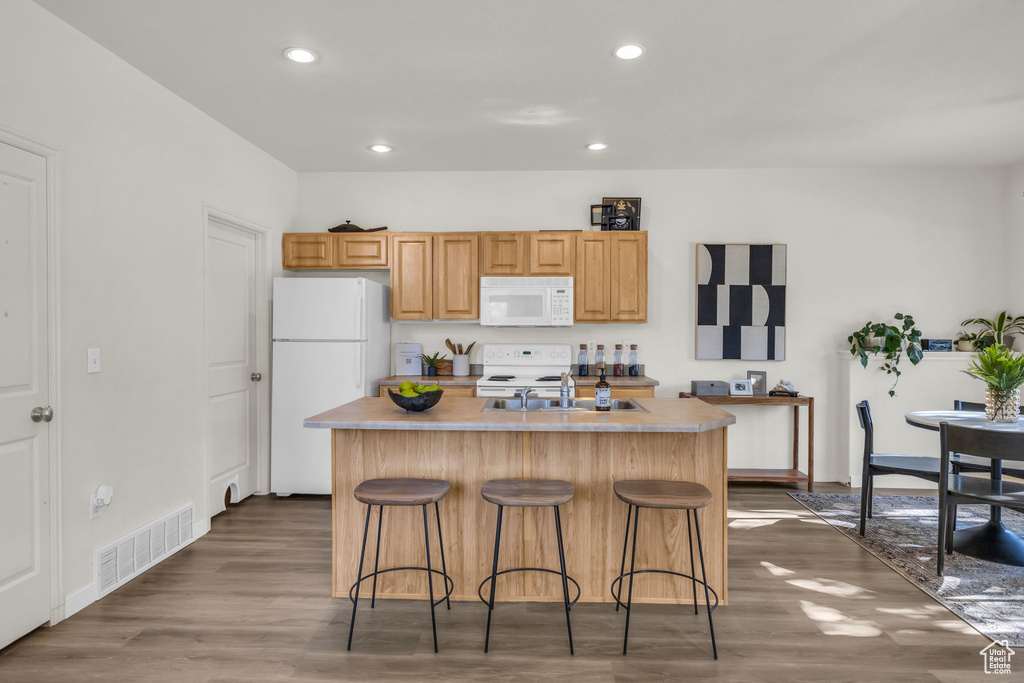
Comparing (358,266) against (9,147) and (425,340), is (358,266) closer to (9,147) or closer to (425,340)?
(425,340)

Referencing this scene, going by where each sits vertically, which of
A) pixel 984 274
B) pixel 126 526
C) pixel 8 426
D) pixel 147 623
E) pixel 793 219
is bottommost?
pixel 147 623

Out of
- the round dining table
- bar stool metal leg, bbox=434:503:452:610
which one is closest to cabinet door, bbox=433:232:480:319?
bar stool metal leg, bbox=434:503:452:610

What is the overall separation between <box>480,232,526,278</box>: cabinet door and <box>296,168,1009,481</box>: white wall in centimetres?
36

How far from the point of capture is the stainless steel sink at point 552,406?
2803 millimetres

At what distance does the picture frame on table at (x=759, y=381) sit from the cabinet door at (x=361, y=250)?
3.20m

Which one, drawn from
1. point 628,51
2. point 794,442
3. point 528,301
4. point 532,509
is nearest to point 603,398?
point 532,509

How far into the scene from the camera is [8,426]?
2.27 metres

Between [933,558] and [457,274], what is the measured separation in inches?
141

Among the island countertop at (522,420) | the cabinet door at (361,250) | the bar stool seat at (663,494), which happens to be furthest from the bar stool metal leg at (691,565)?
the cabinet door at (361,250)

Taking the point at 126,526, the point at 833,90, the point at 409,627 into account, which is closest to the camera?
the point at 409,627

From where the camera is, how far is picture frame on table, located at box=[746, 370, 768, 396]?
4.81m

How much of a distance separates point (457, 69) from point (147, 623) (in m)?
2.97

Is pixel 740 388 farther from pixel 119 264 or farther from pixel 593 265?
pixel 119 264

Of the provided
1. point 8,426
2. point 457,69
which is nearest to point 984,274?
point 457,69
